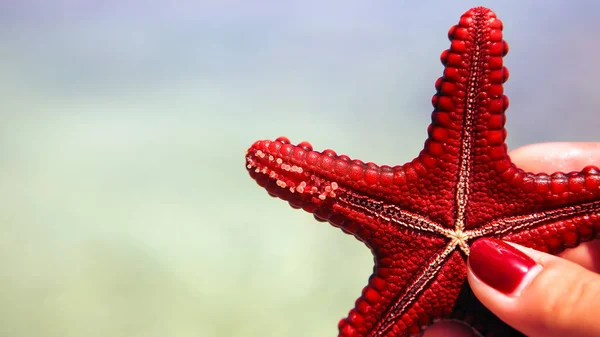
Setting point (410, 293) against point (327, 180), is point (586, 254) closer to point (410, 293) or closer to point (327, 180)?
point (410, 293)

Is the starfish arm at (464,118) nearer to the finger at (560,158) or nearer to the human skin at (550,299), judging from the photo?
the human skin at (550,299)

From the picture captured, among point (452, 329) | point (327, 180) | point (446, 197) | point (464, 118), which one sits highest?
→ point (464, 118)

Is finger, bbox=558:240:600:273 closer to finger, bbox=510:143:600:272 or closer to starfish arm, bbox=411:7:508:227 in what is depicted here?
finger, bbox=510:143:600:272

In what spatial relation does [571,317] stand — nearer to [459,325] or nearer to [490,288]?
[490,288]

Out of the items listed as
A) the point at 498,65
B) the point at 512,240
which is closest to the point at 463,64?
the point at 498,65

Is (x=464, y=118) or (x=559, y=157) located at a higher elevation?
(x=559, y=157)

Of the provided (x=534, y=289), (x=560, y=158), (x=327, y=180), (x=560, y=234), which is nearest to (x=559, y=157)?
(x=560, y=158)
